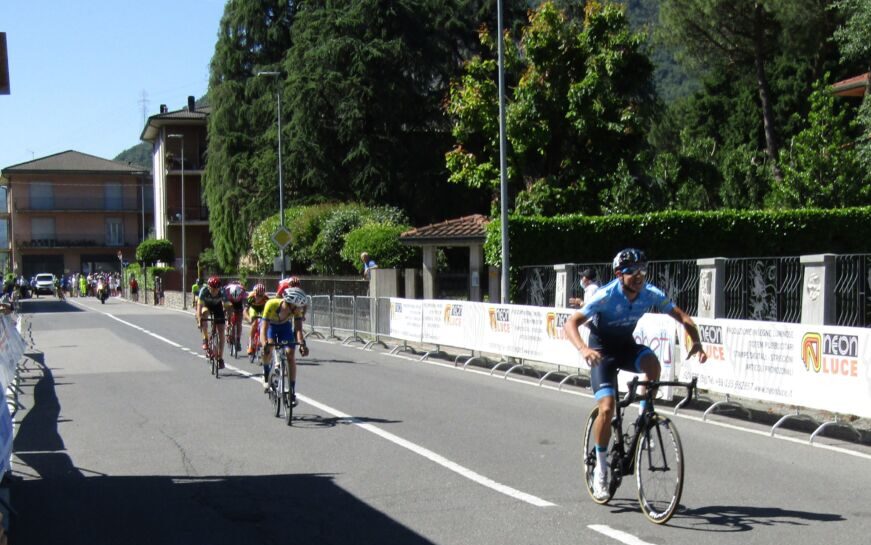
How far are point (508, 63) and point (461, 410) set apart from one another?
2620 centimetres

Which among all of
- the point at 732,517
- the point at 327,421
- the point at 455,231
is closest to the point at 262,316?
the point at 327,421

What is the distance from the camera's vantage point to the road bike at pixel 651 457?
7094mm

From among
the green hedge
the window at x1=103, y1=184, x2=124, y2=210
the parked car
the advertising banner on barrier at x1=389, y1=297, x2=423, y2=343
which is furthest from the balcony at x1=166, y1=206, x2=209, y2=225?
the advertising banner on barrier at x1=389, y1=297, x2=423, y2=343

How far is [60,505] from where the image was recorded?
8328 mm

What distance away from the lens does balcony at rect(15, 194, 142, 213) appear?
103 meters

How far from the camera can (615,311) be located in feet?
24.5

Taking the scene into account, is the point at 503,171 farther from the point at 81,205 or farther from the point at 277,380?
the point at 81,205

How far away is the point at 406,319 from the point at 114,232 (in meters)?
86.9

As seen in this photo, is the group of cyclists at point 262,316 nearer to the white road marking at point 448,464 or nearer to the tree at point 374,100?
the white road marking at point 448,464

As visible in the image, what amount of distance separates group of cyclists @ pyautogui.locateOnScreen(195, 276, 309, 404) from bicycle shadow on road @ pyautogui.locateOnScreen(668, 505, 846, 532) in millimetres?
6044

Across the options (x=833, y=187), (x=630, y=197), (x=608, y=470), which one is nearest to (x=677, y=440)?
(x=608, y=470)

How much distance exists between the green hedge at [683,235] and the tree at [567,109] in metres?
8.13

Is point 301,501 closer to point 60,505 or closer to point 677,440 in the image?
point 60,505

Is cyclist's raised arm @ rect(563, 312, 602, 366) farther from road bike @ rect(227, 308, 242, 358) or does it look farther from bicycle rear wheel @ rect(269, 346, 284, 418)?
road bike @ rect(227, 308, 242, 358)
